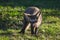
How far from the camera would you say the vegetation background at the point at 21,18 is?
8.52 metres

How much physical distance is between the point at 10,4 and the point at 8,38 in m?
4.21

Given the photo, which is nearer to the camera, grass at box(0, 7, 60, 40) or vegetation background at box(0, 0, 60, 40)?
grass at box(0, 7, 60, 40)

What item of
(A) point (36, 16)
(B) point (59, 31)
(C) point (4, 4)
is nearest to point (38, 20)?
(A) point (36, 16)

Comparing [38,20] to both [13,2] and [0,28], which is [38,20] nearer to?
[0,28]

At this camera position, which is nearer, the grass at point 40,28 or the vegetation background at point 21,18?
the grass at point 40,28

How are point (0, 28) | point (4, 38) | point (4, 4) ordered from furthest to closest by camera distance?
point (4, 4) → point (0, 28) → point (4, 38)

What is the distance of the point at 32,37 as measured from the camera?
8.38m

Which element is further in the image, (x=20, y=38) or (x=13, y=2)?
(x=13, y=2)

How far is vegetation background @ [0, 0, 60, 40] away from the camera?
8.52 metres

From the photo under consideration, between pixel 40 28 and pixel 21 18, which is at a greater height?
pixel 21 18

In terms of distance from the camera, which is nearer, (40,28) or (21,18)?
(40,28)

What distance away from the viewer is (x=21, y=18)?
10.2m

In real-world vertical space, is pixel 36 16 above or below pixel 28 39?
above

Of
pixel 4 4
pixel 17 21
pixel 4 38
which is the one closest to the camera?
pixel 4 38
